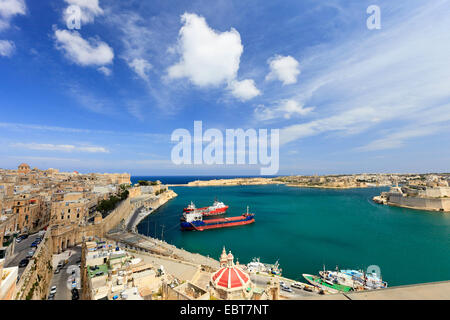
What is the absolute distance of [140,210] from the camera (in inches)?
1721

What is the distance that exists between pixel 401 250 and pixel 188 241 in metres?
24.6

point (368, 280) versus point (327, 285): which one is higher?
point (368, 280)

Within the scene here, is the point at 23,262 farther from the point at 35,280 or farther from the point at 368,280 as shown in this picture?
the point at 368,280

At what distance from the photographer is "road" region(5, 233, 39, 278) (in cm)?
1210

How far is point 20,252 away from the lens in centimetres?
1428

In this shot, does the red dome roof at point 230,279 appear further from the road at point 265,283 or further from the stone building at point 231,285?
the road at point 265,283

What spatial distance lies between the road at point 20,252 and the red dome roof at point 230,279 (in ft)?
33.9

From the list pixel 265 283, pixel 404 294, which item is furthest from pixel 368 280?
pixel 404 294

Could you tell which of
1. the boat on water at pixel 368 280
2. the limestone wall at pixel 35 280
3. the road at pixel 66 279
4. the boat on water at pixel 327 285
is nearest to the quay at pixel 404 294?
the limestone wall at pixel 35 280

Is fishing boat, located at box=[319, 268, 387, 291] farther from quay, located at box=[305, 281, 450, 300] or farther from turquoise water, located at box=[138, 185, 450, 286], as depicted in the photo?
quay, located at box=[305, 281, 450, 300]

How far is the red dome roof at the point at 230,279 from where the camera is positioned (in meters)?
8.44

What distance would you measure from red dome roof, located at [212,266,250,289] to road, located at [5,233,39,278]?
33.9ft

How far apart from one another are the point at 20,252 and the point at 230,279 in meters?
15.3
